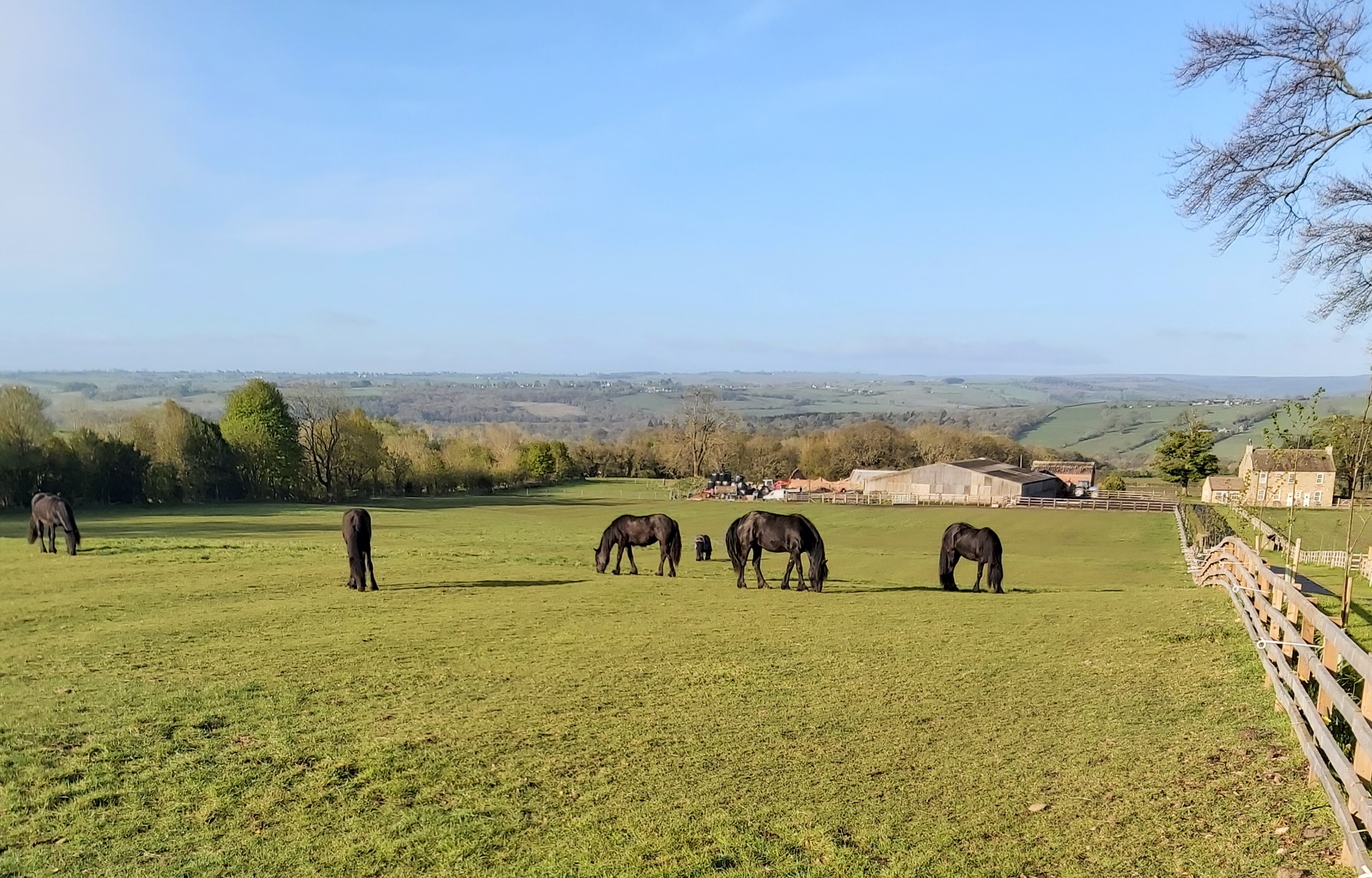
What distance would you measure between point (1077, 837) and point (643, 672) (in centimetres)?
552

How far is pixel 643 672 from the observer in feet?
33.2

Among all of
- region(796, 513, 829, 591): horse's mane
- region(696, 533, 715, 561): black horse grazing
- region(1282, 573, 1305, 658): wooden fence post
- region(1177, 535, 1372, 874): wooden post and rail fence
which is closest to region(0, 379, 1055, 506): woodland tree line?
region(696, 533, 715, 561): black horse grazing

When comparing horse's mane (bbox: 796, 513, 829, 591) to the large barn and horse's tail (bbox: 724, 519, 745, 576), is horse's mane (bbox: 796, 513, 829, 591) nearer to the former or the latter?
horse's tail (bbox: 724, 519, 745, 576)

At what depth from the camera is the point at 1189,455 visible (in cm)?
7869

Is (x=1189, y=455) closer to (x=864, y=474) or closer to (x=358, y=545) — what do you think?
(x=864, y=474)

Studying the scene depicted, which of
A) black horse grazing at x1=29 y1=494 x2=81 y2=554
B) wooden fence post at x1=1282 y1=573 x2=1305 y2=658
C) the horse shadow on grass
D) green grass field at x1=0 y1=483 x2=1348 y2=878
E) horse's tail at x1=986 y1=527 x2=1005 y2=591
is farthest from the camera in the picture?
black horse grazing at x1=29 y1=494 x2=81 y2=554

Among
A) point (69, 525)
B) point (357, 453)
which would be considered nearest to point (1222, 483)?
point (357, 453)

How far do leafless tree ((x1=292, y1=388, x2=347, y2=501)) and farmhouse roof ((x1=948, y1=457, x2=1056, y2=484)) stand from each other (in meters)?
56.7

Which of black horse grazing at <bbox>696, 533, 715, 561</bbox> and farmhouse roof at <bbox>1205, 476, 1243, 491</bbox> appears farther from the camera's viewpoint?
farmhouse roof at <bbox>1205, 476, 1243, 491</bbox>

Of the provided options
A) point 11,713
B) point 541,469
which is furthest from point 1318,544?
point 541,469

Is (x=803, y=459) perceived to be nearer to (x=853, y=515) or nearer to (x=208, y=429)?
(x=853, y=515)

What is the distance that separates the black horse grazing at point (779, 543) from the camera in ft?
59.4

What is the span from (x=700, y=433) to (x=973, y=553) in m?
86.0

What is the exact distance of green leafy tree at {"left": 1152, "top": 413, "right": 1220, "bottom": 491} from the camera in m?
77.8
